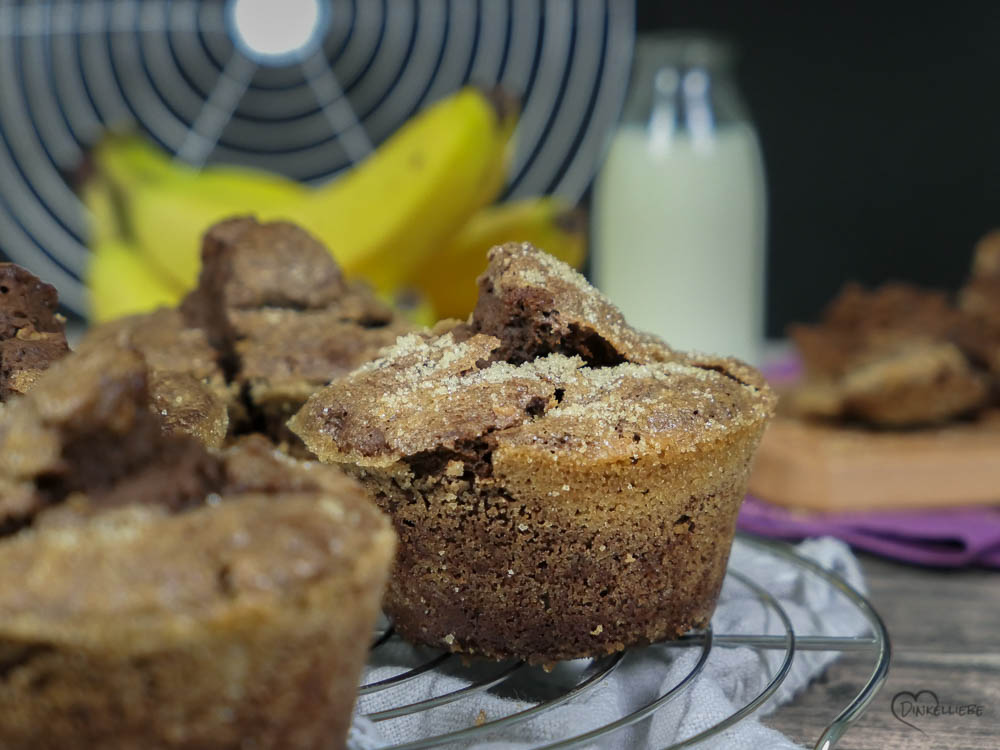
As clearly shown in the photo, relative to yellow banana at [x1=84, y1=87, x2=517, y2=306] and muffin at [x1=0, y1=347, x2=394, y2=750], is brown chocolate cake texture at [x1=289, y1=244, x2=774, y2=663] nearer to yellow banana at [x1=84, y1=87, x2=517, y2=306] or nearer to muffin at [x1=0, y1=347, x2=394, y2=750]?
muffin at [x1=0, y1=347, x2=394, y2=750]

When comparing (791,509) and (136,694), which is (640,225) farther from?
(136,694)

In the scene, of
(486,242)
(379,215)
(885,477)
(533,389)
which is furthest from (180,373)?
(486,242)

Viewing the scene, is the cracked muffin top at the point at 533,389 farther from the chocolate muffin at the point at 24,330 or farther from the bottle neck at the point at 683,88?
the bottle neck at the point at 683,88

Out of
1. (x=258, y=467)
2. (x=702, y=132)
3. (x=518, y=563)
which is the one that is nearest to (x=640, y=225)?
(x=702, y=132)

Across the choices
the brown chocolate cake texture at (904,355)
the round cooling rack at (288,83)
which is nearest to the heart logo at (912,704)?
the brown chocolate cake texture at (904,355)

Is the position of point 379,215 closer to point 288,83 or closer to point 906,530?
point 906,530
